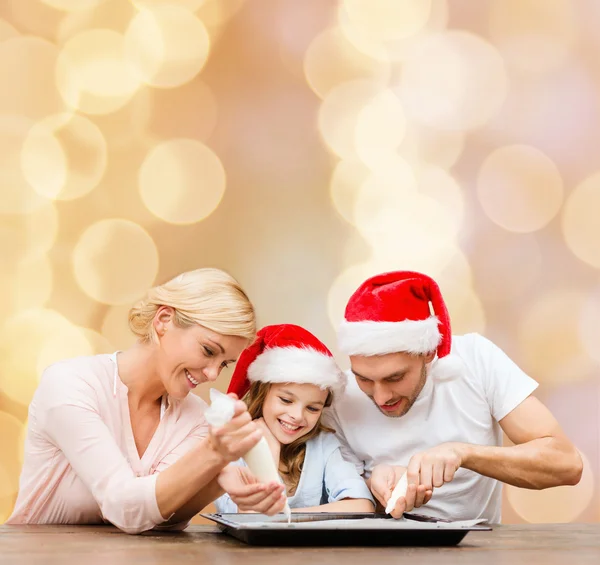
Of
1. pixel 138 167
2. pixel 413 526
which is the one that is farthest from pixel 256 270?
pixel 413 526

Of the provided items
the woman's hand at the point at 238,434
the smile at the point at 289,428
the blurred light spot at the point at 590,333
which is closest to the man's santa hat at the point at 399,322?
the smile at the point at 289,428

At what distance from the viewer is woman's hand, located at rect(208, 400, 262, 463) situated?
1375mm

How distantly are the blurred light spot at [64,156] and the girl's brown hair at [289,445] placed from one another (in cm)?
138

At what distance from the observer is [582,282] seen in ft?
10.7

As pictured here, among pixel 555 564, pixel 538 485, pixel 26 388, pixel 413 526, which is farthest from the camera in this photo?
pixel 26 388

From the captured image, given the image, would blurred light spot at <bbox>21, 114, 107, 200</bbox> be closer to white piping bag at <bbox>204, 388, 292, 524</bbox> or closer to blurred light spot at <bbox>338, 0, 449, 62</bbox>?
blurred light spot at <bbox>338, 0, 449, 62</bbox>

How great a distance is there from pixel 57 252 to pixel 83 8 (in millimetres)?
978

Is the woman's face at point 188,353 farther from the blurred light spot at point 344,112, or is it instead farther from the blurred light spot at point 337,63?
the blurred light spot at point 337,63

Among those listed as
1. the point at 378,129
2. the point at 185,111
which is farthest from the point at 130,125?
the point at 378,129

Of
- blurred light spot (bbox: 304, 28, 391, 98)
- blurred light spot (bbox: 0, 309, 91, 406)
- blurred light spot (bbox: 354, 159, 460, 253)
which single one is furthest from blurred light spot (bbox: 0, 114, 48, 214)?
blurred light spot (bbox: 354, 159, 460, 253)

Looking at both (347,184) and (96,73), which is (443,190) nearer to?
(347,184)

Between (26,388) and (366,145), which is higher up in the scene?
(366,145)

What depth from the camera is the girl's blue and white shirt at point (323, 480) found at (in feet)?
6.41

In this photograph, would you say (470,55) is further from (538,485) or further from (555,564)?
(555,564)
